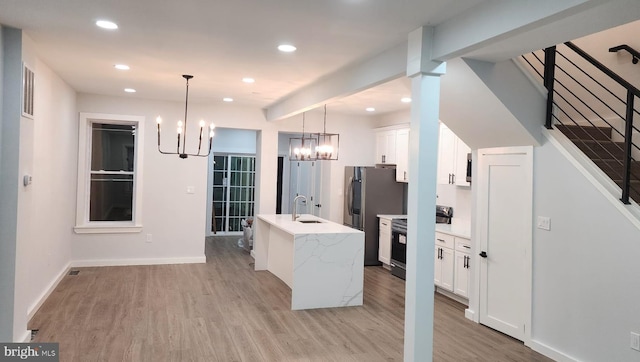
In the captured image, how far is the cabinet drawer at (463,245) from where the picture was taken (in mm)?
5359

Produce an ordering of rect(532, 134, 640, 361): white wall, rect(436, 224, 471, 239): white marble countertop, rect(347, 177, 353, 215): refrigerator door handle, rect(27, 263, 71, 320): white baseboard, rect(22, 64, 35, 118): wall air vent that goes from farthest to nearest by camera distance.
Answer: rect(347, 177, 353, 215): refrigerator door handle < rect(436, 224, 471, 239): white marble countertop < rect(27, 263, 71, 320): white baseboard < rect(22, 64, 35, 118): wall air vent < rect(532, 134, 640, 361): white wall

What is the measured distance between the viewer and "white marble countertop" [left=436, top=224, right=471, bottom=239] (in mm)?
5465

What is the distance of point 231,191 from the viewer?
1083cm

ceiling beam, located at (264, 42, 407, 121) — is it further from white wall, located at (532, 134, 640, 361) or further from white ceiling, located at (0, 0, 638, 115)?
white wall, located at (532, 134, 640, 361)

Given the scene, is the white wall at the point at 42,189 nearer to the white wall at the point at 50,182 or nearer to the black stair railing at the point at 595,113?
the white wall at the point at 50,182

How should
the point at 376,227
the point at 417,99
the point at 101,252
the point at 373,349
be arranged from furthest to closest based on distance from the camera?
the point at 376,227 < the point at 101,252 < the point at 373,349 < the point at 417,99

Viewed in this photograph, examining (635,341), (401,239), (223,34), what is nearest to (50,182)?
(223,34)

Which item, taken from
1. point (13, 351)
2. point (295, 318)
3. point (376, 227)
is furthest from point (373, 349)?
point (376, 227)

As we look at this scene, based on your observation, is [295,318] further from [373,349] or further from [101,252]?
[101,252]

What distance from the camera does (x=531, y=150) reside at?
4.27 m

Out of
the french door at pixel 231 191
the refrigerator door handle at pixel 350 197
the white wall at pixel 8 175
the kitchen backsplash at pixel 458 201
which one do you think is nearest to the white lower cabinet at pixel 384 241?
the refrigerator door handle at pixel 350 197

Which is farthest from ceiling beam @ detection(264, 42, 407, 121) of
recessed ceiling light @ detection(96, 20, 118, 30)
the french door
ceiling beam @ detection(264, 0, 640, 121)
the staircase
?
the french door

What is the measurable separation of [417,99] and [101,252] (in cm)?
588

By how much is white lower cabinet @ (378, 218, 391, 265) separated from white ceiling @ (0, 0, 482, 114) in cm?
264
